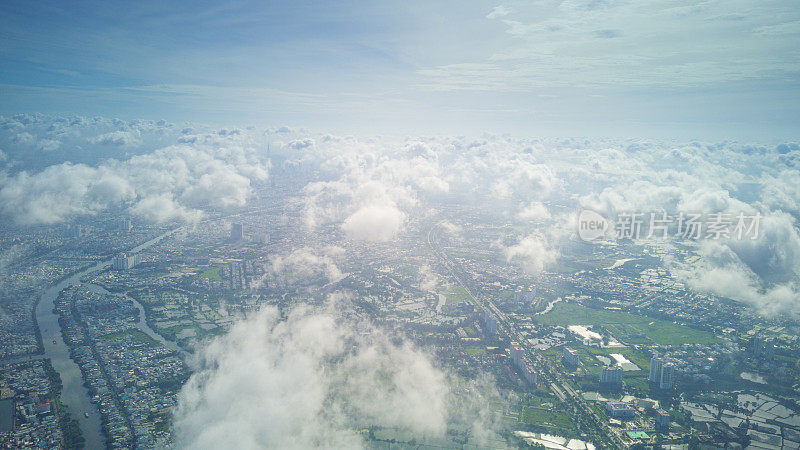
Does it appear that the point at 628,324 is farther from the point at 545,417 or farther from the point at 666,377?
the point at 545,417

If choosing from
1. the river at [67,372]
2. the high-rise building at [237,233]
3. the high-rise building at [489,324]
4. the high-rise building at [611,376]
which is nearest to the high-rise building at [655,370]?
the high-rise building at [611,376]

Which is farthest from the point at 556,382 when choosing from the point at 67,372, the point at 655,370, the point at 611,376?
the point at 67,372

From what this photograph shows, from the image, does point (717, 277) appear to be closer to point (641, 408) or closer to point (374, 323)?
point (641, 408)

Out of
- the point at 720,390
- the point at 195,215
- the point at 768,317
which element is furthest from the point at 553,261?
the point at 195,215

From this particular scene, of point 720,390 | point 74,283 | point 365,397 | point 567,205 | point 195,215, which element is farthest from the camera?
point 567,205

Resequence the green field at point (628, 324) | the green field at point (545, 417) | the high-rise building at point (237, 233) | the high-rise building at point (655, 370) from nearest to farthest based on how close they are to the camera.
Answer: the green field at point (545, 417)
the high-rise building at point (655, 370)
the green field at point (628, 324)
the high-rise building at point (237, 233)

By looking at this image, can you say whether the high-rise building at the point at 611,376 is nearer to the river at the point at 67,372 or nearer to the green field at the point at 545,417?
the green field at the point at 545,417
